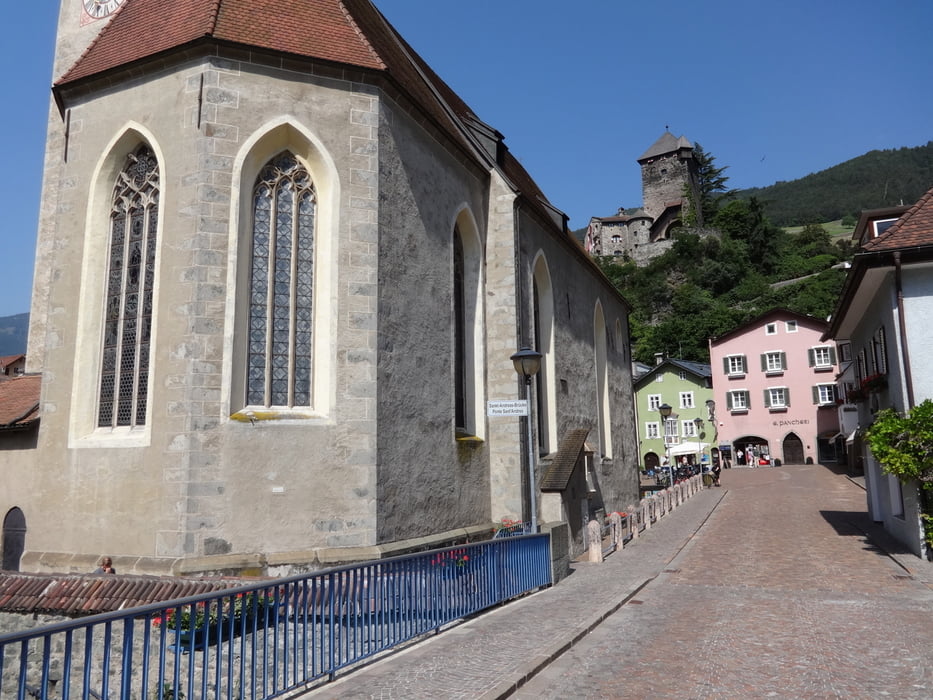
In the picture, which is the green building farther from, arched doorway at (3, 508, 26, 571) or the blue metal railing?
the blue metal railing

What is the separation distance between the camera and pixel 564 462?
57.0 feet

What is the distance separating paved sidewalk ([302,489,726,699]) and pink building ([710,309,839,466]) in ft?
141

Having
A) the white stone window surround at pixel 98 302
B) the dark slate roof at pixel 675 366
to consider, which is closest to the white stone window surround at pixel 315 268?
the white stone window surround at pixel 98 302

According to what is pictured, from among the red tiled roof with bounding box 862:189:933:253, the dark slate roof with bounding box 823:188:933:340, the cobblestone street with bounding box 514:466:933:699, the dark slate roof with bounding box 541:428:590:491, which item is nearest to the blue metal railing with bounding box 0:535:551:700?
the cobblestone street with bounding box 514:466:933:699

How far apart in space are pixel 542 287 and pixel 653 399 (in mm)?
42550

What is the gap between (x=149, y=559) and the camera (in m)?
9.77

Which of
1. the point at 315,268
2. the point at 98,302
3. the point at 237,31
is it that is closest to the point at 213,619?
the point at 315,268

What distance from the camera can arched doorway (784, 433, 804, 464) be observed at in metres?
51.9

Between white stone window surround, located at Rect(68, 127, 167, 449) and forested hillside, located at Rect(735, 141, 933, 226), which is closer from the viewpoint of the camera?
white stone window surround, located at Rect(68, 127, 167, 449)

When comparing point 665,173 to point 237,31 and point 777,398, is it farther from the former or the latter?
point 237,31

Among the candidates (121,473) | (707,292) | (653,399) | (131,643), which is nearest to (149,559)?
(121,473)

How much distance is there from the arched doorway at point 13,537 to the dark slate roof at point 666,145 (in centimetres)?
10390

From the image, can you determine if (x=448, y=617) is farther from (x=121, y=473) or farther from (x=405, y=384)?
(x=121, y=473)

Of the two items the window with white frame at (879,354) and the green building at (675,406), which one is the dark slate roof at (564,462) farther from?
the green building at (675,406)
